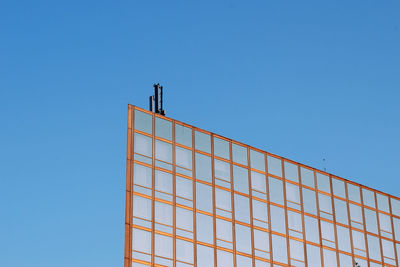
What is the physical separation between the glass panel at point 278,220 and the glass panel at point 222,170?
4670mm

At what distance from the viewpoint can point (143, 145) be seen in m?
54.4

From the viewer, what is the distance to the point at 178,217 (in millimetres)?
54281

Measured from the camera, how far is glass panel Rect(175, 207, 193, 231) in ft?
178

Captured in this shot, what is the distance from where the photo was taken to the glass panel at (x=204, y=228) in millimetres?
55103

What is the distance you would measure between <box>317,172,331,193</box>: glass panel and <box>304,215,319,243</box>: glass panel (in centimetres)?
318

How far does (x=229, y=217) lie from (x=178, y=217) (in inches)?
188

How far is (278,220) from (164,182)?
11.0 meters

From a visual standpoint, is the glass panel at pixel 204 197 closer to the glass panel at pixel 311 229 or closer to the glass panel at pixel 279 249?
the glass panel at pixel 279 249

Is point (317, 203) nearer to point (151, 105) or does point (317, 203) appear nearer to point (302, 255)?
point (302, 255)

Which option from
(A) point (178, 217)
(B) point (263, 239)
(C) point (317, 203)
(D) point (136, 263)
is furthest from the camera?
(C) point (317, 203)

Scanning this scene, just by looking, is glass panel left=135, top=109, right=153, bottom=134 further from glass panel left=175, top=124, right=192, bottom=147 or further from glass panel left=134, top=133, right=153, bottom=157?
glass panel left=175, top=124, right=192, bottom=147

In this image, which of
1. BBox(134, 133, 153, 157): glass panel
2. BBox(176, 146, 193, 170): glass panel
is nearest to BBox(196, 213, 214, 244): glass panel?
BBox(176, 146, 193, 170): glass panel

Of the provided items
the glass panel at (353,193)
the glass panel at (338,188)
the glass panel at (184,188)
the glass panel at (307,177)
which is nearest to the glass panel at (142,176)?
the glass panel at (184,188)

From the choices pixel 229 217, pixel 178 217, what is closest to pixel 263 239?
pixel 229 217
